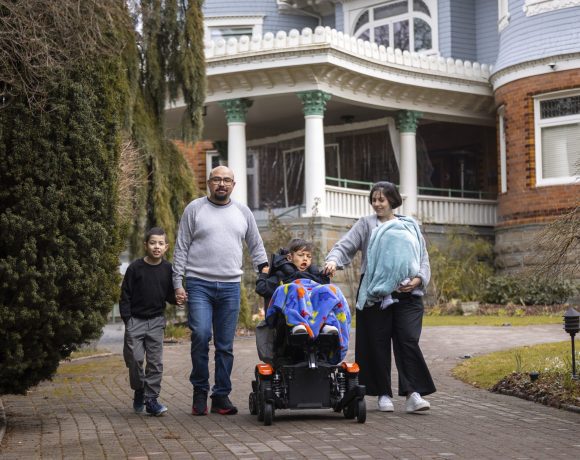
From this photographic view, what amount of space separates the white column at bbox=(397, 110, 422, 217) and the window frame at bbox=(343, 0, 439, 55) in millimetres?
2677

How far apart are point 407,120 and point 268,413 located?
17598 millimetres

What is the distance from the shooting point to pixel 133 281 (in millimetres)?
8430

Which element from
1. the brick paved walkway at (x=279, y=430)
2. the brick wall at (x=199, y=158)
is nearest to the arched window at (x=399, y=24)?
the brick wall at (x=199, y=158)

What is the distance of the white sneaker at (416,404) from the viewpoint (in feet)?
26.9

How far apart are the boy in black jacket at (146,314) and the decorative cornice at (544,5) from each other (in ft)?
52.9

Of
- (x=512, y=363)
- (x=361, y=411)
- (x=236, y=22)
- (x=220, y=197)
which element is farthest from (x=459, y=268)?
(x=361, y=411)

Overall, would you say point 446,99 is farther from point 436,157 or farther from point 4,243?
point 4,243

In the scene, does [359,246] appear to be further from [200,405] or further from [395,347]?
[200,405]

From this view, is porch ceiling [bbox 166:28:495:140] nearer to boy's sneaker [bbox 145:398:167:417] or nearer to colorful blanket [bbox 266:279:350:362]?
boy's sneaker [bbox 145:398:167:417]

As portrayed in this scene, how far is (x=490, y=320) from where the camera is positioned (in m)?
18.7

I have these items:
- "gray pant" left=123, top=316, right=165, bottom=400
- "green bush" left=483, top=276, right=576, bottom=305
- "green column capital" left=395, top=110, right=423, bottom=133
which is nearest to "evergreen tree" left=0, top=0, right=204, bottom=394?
"gray pant" left=123, top=316, right=165, bottom=400

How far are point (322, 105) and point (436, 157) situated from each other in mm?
6521

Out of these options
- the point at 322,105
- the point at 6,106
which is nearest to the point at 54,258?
the point at 6,106

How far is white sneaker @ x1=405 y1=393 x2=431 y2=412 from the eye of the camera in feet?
26.9
